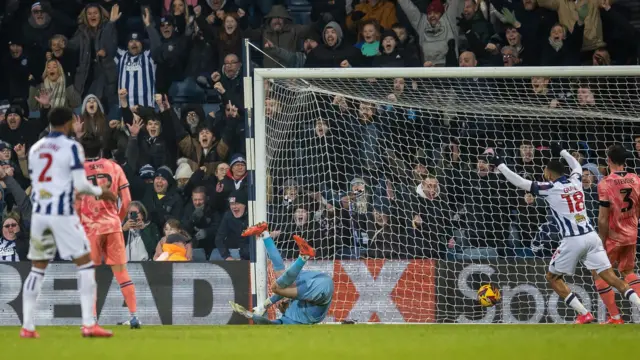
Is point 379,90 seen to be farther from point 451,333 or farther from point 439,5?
point 451,333

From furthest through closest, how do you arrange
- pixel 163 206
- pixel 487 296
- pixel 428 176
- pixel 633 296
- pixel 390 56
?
pixel 390 56 → pixel 163 206 → pixel 428 176 → pixel 487 296 → pixel 633 296

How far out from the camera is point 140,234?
599 inches

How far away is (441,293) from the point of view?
14031mm

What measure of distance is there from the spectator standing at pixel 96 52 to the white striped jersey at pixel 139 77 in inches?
10.8

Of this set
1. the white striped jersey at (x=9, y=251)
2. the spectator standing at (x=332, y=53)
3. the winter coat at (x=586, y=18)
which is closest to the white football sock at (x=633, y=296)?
the winter coat at (x=586, y=18)

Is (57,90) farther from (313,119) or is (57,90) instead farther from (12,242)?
(313,119)

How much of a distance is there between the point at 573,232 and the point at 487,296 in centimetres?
154

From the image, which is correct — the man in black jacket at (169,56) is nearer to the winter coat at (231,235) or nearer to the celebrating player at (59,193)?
the winter coat at (231,235)

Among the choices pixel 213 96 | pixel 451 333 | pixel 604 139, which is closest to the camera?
pixel 451 333

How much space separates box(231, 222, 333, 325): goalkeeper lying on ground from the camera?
40.4 ft

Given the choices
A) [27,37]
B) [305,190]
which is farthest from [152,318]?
[27,37]

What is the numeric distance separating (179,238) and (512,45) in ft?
18.9

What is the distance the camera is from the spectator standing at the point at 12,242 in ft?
50.5

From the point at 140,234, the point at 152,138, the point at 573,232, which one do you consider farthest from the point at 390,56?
the point at 573,232
